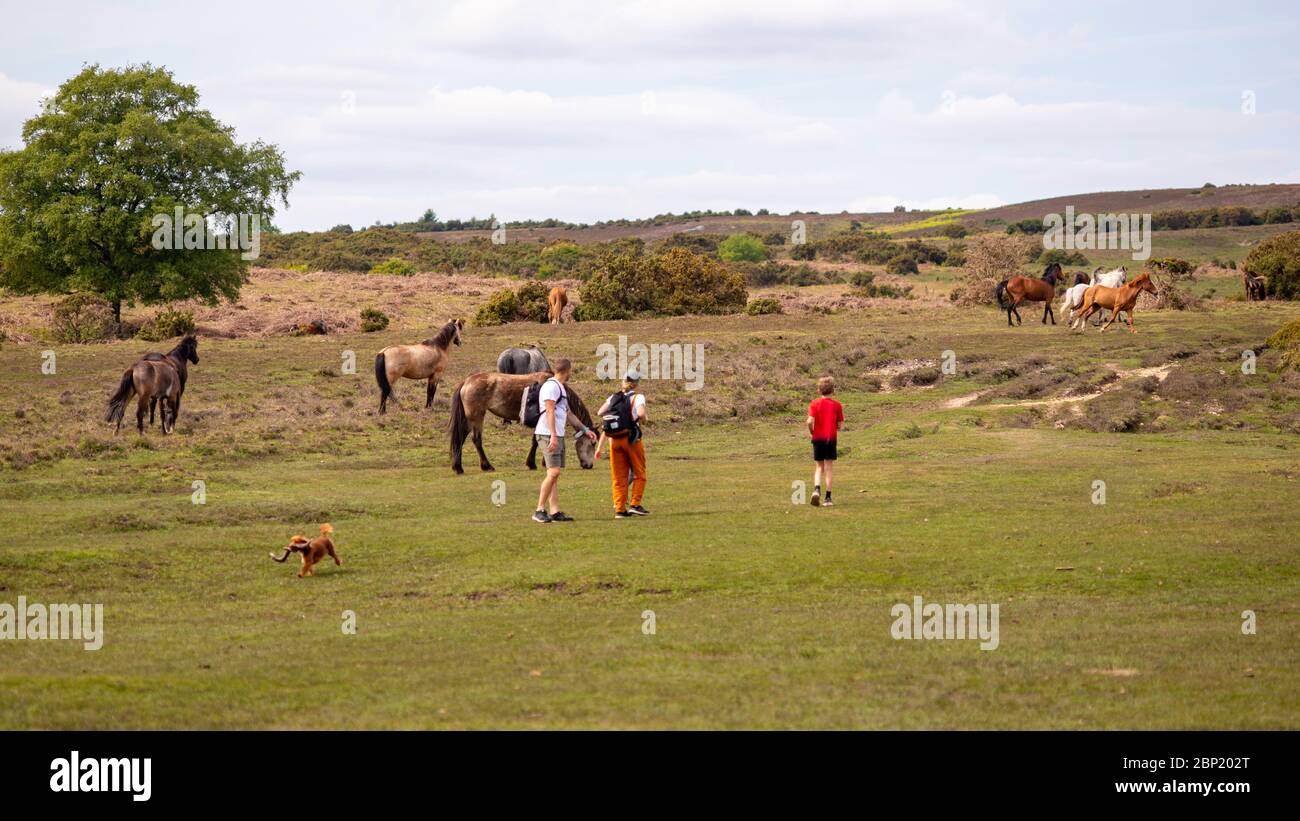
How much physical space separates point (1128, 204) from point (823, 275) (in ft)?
164

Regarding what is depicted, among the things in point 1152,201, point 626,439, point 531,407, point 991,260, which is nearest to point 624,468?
point 626,439

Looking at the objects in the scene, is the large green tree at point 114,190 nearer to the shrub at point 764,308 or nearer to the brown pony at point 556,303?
the brown pony at point 556,303

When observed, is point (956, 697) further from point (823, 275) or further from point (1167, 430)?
point (823, 275)

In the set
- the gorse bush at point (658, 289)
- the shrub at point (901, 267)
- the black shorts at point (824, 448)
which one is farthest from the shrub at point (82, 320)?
the shrub at point (901, 267)

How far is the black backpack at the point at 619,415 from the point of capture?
17.3m

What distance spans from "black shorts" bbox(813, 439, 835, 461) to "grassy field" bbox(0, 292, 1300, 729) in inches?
30.3

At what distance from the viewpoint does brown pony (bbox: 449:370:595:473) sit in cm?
2312

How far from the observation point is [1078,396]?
1230 inches

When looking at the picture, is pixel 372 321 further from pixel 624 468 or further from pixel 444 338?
pixel 624 468

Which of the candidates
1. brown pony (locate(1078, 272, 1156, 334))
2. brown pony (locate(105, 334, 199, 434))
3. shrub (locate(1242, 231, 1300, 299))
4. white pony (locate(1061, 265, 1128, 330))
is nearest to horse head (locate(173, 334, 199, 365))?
brown pony (locate(105, 334, 199, 434))

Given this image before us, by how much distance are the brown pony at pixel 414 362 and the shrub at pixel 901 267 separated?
2078 inches

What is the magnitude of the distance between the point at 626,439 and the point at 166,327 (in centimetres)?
3169

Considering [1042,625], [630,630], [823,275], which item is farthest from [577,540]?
[823,275]

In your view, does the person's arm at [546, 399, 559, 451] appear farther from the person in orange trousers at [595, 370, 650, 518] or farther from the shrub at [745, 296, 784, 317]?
the shrub at [745, 296, 784, 317]
